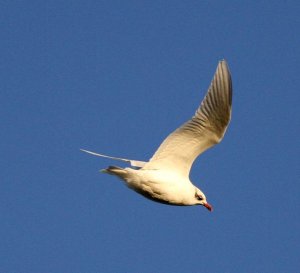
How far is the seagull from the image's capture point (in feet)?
40.2

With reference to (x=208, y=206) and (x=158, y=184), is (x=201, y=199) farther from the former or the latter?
(x=158, y=184)

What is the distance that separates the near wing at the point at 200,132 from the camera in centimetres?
1228

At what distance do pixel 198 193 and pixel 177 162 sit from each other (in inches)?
25.1

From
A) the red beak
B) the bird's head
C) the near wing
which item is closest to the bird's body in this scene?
the near wing

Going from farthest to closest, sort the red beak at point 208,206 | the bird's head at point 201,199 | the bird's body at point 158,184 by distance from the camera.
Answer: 1. the red beak at point 208,206
2. the bird's head at point 201,199
3. the bird's body at point 158,184

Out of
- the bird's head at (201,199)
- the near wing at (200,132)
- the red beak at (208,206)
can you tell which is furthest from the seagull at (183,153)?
the red beak at (208,206)

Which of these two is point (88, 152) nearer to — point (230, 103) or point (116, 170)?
point (116, 170)

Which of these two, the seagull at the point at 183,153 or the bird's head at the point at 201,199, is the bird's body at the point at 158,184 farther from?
the bird's head at the point at 201,199

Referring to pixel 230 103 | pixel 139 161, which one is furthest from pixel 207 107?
pixel 139 161

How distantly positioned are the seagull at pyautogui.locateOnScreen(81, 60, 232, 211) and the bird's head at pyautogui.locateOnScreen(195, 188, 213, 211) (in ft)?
0.66

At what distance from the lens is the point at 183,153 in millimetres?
12711

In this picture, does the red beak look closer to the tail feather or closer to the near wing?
the near wing

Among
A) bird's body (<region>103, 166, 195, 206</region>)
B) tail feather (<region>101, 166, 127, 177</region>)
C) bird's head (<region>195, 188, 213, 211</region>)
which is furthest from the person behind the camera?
bird's head (<region>195, 188, 213, 211</region>)

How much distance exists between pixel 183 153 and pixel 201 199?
886 millimetres
